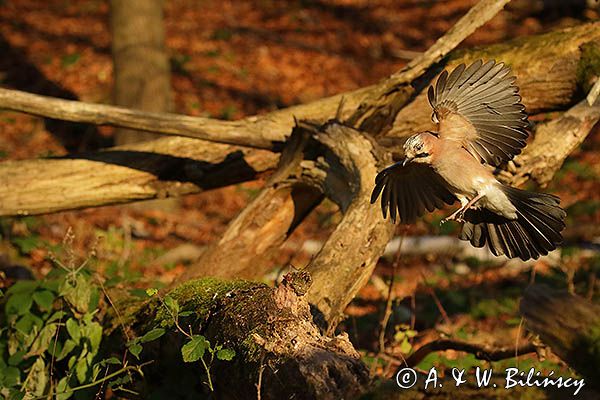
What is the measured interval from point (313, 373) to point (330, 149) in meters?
2.62

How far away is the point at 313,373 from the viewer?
3.18 m

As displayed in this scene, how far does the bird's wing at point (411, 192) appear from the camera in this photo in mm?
4629

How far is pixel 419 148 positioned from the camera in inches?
163

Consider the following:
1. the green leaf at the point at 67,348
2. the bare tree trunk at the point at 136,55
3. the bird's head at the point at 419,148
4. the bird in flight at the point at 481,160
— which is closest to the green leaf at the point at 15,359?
the green leaf at the point at 67,348

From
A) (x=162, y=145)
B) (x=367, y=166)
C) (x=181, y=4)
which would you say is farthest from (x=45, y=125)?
(x=367, y=166)

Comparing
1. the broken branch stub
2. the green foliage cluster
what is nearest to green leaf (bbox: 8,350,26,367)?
the green foliage cluster

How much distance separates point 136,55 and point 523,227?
8009 mm

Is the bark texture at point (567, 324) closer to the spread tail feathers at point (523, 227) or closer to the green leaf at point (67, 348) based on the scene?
the spread tail feathers at point (523, 227)

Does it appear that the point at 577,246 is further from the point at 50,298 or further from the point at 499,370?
the point at 50,298

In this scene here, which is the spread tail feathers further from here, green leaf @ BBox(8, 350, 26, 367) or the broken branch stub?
green leaf @ BBox(8, 350, 26, 367)

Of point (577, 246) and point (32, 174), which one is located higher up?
point (577, 246)

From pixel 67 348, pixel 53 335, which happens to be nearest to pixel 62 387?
pixel 67 348

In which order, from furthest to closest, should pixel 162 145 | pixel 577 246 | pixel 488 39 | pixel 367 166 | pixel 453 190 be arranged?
pixel 488 39
pixel 577 246
pixel 162 145
pixel 367 166
pixel 453 190

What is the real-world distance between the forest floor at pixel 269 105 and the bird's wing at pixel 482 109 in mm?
1451
